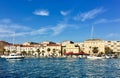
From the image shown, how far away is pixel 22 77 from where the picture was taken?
4206 centimetres

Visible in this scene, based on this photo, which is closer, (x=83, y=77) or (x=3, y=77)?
(x=3, y=77)

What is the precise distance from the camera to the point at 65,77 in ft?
140

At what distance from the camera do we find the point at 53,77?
1679 inches

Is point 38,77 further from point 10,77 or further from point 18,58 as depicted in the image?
point 18,58

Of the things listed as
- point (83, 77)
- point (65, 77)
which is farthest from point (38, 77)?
point (83, 77)

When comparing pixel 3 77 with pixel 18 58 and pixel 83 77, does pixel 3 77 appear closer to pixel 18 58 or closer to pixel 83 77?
pixel 83 77

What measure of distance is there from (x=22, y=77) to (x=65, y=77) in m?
6.42

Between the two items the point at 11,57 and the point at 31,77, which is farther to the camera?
the point at 11,57

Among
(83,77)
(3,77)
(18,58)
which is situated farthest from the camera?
(18,58)

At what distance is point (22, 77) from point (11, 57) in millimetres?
95011

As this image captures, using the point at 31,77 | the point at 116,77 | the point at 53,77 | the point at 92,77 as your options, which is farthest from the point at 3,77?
the point at 116,77

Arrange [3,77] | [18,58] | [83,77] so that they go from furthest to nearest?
[18,58] → [83,77] → [3,77]

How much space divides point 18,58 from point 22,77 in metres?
92.1

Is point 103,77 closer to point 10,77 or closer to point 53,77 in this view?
point 53,77
